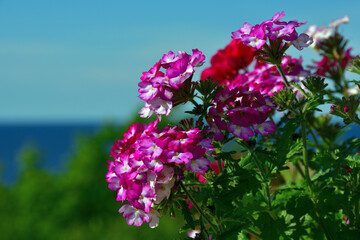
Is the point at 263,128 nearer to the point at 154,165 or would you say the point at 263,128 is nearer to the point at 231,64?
the point at 154,165

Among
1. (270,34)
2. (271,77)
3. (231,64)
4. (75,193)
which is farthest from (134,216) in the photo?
(75,193)

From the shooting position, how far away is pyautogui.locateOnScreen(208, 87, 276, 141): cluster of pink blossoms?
1.18 metres

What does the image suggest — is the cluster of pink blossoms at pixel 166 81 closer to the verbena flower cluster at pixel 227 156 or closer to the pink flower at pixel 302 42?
the verbena flower cluster at pixel 227 156

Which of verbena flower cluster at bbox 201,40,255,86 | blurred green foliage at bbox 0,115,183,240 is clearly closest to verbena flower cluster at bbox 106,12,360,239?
verbena flower cluster at bbox 201,40,255,86

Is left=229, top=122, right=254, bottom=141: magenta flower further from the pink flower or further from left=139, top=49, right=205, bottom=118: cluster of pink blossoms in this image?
the pink flower

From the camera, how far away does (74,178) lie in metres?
11.5

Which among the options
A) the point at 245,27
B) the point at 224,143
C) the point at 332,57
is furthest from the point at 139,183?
the point at 332,57

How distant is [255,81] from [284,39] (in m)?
0.32

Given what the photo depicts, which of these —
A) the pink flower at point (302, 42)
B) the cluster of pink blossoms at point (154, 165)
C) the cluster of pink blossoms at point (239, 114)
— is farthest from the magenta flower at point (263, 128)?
the pink flower at point (302, 42)

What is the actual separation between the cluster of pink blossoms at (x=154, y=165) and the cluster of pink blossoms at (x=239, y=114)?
0.07m

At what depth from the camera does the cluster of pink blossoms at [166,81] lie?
1189 millimetres

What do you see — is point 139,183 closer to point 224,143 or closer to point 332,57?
point 224,143

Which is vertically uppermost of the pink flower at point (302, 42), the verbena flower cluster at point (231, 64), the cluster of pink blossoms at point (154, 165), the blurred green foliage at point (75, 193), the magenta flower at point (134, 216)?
the blurred green foliage at point (75, 193)

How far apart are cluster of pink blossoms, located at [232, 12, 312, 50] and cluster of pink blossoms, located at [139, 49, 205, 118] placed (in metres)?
0.16
